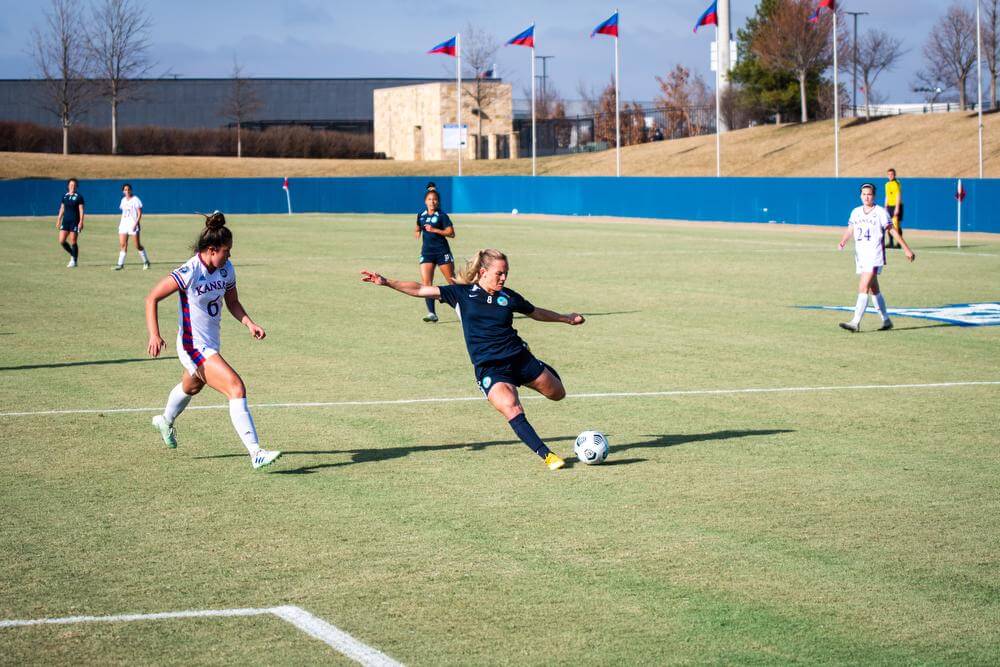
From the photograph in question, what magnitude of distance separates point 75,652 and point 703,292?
18.0 m

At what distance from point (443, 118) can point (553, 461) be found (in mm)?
84373

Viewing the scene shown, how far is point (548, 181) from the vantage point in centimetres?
5966

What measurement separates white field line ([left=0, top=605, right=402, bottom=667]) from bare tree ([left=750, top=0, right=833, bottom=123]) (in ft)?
259

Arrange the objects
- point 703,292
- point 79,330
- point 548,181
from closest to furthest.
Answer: point 79,330
point 703,292
point 548,181

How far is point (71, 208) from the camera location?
98.4ft

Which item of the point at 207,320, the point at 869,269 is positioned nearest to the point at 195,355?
the point at 207,320

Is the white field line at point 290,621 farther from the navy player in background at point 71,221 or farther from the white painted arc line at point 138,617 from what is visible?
the navy player in background at point 71,221

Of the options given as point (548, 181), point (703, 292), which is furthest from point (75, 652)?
point (548, 181)

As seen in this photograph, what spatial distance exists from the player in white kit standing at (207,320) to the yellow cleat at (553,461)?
6.28 feet

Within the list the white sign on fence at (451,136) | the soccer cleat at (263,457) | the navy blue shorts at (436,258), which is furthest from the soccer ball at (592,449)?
the white sign on fence at (451,136)

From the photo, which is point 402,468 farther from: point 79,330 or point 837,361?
point 79,330

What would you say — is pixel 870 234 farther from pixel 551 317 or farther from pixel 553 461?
pixel 553 461

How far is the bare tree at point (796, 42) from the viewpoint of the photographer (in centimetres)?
8162

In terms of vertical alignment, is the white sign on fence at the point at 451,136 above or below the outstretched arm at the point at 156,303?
above
